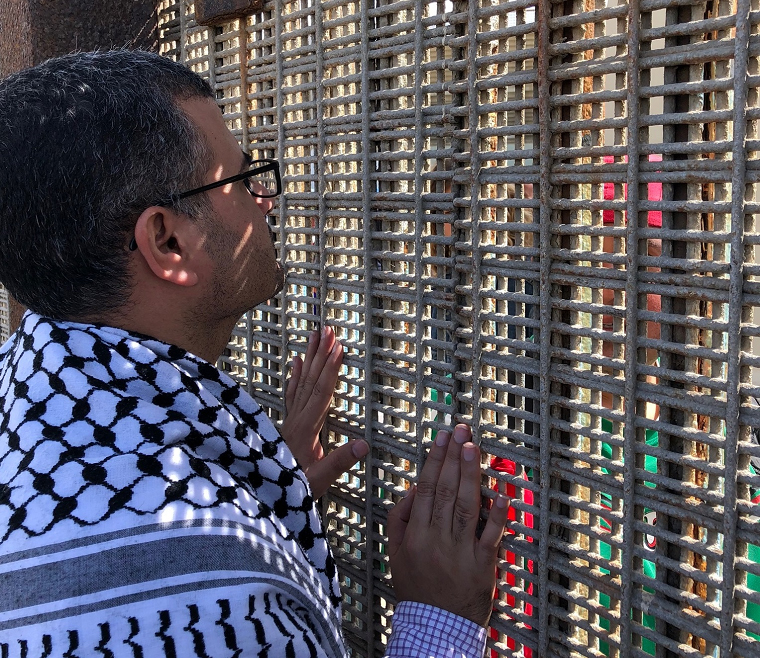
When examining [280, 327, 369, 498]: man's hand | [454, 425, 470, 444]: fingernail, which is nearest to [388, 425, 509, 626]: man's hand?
[454, 425, 470, 444]: fingernail

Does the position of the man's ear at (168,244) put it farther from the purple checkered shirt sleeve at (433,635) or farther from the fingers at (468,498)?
the purple checkered shirt sleeve at (433,635)

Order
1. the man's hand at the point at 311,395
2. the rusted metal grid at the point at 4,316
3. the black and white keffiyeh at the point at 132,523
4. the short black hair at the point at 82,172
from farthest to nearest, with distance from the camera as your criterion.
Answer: the rusted metal grid at the point at 4,316
the man's hand at the point at 311,395
the short black hair at the point at 82,172
the black and white keffiyeh at the point at 132,523

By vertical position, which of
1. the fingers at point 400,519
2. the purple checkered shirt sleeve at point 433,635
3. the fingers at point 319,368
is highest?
the fingers at point 319,368

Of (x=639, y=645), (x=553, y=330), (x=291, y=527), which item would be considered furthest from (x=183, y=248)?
(x=639, y=645)

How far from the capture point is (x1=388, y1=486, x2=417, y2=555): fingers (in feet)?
6.53

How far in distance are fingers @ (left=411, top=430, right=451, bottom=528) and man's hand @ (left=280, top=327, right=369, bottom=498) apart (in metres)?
0.39

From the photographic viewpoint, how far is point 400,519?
1.99 metres

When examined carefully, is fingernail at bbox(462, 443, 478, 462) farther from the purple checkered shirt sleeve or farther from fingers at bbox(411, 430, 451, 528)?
the purple checkered shirt sleeve

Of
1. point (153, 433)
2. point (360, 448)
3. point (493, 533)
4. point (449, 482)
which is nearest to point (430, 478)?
point (449, 482)

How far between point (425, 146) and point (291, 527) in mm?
910

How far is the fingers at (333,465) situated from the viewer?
218 cm

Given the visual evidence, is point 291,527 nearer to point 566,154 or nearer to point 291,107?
point 566,154

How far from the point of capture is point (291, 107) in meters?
2.44

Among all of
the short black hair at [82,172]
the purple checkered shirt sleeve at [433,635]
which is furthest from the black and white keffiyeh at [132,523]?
the purple checkered shirt sleeve at [433,635]
